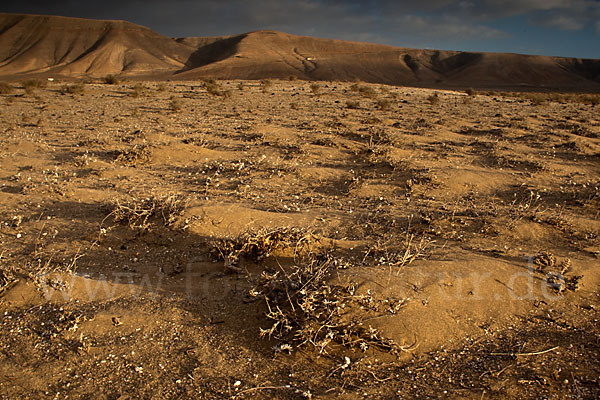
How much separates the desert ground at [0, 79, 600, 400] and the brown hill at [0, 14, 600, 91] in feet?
129

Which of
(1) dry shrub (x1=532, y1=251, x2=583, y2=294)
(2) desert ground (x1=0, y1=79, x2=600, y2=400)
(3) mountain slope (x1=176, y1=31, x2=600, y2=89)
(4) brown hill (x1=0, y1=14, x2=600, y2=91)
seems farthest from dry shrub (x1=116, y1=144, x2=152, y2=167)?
(3) mountain slope (x1=176, y1=31, x2=600, y2=89)

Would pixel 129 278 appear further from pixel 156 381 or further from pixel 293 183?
pixel 293 183

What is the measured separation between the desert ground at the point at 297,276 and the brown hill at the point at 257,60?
3941cm

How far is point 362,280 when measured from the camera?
8.51 ft

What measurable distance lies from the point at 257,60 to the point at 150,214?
5528 cm

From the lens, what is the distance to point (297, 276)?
2.59 m

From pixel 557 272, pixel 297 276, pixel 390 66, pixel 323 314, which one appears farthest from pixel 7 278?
pixel 390 66

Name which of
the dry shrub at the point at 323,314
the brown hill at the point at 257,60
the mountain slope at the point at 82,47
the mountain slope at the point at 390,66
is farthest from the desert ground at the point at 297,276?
the mountain slope at the point at 82,47

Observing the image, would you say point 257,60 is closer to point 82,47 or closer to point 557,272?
point 82,47

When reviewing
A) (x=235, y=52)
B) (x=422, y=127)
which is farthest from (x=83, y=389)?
(x=235, y=52)

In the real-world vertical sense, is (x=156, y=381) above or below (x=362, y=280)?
below

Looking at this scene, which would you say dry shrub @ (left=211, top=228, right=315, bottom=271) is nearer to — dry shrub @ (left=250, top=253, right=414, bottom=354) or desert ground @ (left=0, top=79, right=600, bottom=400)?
desert ground @ (left=0, top=79, right=600, bottom=400)

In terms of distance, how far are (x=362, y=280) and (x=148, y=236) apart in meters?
2.30

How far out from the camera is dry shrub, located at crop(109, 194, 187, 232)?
3.79 m
